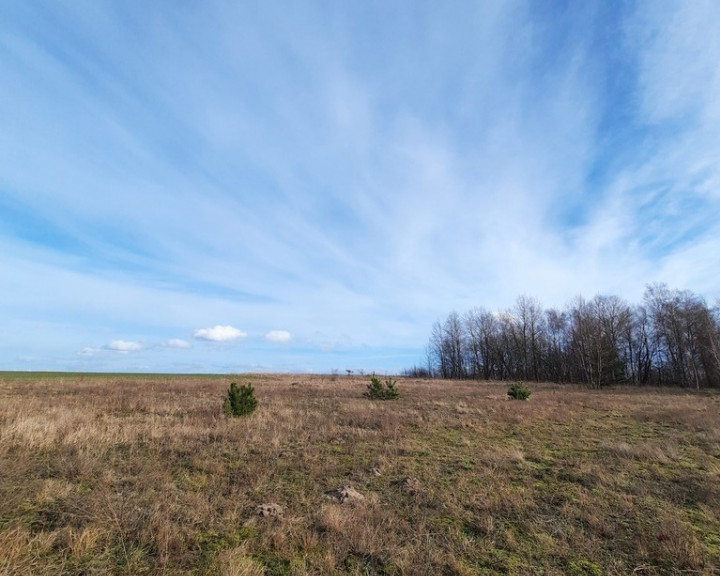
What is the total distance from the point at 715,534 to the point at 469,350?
80928 mm

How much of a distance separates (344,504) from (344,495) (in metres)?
0.28

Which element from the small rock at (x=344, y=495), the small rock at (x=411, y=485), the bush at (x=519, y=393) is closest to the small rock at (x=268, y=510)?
the small rock at (x=344, y=495)

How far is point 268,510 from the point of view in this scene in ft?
17.4

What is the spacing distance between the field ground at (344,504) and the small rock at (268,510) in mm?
85

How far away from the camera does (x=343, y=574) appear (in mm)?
3900

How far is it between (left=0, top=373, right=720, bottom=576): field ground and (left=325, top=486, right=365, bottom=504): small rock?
0.17m

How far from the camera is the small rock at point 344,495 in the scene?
5863mm

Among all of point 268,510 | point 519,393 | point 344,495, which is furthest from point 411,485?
point 519,393

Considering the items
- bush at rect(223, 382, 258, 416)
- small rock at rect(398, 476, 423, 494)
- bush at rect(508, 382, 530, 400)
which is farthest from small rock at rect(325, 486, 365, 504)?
bush at rect(508, 382, 530, 400)

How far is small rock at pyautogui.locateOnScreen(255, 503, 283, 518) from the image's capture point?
520 centimetres

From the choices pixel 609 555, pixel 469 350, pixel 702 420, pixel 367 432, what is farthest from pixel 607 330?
pixel 609 555

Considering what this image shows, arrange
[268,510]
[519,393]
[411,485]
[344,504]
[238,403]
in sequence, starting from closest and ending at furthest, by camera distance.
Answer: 1. [268,510]
2. [344,504]
3. [411,485]
4. [238,403]
5. [519,393]

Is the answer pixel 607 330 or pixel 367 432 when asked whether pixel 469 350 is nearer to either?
pixel 607 330

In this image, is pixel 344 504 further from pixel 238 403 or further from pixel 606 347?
pixel 606 347
